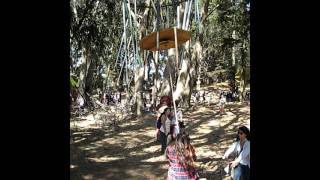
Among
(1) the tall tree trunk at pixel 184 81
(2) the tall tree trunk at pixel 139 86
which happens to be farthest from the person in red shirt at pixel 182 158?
(2) the tall tree trunk at pixel 139 86

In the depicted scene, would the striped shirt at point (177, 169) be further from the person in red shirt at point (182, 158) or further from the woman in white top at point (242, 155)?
the woman in white top at point (242, 155)

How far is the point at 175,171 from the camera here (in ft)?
13.9

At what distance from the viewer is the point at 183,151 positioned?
4.11 meters

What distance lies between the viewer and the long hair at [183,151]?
4.11 metres

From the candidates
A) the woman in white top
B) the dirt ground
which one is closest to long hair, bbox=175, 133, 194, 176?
the woman in white top

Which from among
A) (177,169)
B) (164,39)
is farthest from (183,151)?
(164,39)

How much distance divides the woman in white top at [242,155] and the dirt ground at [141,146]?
2.43 meters

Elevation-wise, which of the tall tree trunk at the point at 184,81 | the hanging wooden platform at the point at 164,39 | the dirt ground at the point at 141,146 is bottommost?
the dirt ground at the point at 141,146

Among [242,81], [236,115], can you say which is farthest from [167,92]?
[242,81]

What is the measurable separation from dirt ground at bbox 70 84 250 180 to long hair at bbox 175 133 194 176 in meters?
2.52

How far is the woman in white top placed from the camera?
4.00m

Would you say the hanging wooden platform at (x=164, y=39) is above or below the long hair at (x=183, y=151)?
above
